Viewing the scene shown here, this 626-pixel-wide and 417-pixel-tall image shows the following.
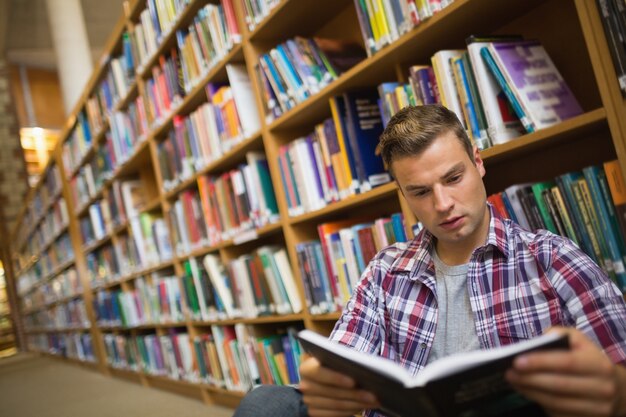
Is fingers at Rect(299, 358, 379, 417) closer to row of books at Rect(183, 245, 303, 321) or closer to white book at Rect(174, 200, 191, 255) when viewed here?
row of books at Rect(183, 245, 303, 321)

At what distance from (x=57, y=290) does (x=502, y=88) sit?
283 inches

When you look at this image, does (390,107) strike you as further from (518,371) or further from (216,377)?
(216,377)

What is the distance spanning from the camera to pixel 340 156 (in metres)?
2.06

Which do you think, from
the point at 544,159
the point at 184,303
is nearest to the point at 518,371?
the point at 544,159

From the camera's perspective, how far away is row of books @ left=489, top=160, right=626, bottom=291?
1.27 meters

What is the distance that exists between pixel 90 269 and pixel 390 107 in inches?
185

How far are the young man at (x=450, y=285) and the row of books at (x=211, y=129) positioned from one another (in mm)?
1359

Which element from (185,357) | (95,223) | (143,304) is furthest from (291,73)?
(95,223)

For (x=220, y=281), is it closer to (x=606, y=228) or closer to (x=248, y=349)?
(x=248, y=349)

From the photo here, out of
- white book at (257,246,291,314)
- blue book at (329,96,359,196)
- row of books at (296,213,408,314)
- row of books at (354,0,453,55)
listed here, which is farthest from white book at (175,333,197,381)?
row of books at (354,0,453,55)

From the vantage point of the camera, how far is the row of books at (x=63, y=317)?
622cm

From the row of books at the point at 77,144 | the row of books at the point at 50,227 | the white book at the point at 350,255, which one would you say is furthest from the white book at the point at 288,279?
the row of books at the point at 50,227

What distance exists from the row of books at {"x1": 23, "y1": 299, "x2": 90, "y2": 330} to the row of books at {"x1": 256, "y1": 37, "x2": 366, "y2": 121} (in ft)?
14.9

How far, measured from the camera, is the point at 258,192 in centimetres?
257
